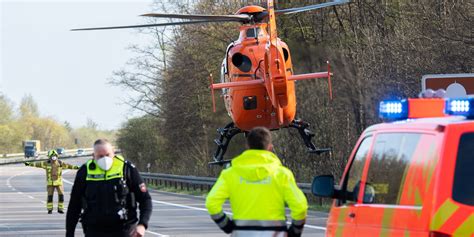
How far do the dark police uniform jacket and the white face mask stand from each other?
48 mm

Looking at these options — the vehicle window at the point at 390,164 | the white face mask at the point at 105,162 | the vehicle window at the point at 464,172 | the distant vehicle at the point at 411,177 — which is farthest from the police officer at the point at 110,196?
the vehicle window at the point at 464,172

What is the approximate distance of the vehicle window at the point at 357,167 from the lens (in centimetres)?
897

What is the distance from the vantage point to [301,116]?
133 feet

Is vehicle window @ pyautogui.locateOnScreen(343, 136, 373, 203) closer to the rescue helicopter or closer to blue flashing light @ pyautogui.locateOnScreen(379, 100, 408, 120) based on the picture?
blue flashing light @ pyautogui.locateOnScreen(379, 100, 408, 120)

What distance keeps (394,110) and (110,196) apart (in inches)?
107

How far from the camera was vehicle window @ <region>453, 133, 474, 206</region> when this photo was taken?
289 inches

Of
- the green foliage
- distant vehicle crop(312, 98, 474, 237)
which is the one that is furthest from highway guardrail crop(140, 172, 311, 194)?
the green foliage

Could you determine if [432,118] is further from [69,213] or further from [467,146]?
[69,213]

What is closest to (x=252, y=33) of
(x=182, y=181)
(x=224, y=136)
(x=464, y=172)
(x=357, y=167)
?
(x=224, y=136)

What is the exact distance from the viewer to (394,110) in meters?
8.70

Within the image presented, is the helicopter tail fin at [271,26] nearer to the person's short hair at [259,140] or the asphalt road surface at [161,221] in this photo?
the asphalt road surface at [161,221]

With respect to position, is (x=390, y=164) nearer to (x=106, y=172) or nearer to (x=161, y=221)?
(x=106, y=172)

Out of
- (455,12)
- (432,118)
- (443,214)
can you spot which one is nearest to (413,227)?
(443,214)

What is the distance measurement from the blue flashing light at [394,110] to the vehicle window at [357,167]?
21cm
